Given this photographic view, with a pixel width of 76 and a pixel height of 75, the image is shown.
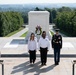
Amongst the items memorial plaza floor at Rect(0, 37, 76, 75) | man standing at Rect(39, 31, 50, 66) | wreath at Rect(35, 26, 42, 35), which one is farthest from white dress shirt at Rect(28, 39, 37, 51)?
wreath at Rect(35, 26, 42, 35)

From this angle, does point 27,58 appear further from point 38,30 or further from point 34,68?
point 38,30

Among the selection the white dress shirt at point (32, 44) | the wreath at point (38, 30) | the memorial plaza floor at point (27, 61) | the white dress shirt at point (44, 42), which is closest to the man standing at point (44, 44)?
the white dress shirt at point (44, 42)

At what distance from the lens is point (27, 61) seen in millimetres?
11414

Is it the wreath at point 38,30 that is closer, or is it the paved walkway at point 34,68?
the paved walkway at point 34,68

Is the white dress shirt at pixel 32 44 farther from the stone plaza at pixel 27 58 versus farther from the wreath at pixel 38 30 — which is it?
the wreath at pixel 38 30

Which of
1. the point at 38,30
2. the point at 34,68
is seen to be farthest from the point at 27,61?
the point at 38,30

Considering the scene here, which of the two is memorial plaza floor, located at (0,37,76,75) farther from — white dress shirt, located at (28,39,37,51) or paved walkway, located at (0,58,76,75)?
white dress shirt, located at (28,39,37,51)

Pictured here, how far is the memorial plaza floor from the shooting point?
32.5ft

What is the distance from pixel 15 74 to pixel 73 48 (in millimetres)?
5146

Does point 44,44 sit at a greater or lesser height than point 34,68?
greater

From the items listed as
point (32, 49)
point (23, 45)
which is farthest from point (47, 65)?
point (23, 45)

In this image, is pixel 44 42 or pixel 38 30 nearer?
pixel 44 42

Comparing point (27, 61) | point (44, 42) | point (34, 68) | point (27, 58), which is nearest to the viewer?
point (34, 68)

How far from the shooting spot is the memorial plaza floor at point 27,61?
9902mm
